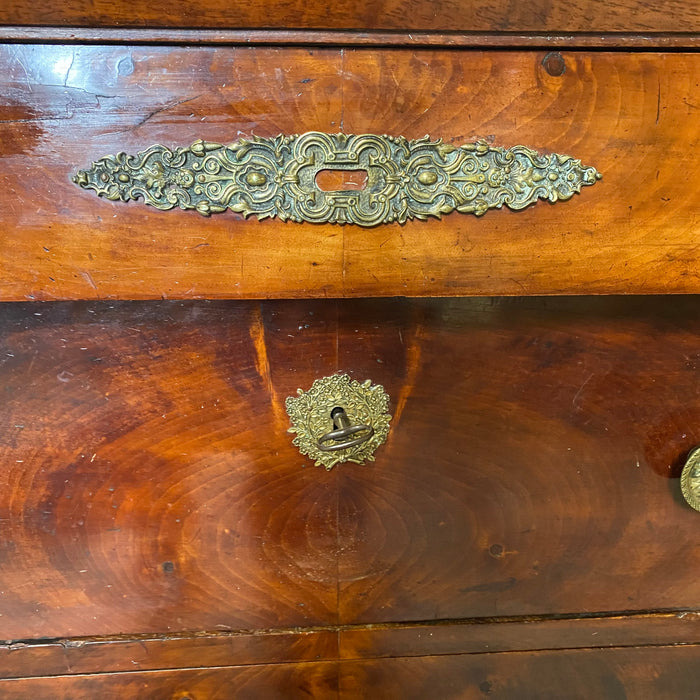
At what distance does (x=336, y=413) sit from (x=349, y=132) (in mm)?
Answer: 267

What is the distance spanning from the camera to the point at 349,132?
1.42 feet

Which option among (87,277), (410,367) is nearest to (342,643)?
(410,367)

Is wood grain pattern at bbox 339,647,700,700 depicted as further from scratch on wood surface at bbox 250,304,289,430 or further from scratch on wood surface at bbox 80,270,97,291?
scratch on wood surface at bbox 80,270,97,291

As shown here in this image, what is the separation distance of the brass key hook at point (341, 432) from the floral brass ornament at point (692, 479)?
36 cm

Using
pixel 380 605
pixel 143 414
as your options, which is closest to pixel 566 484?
pixel 380 605

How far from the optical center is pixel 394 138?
1.42 ft

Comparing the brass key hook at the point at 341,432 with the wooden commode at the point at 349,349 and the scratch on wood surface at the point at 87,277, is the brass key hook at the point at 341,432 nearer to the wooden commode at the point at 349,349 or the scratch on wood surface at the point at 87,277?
the wooden commode at the point at 349,349

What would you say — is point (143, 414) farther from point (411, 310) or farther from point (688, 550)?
point (688, 550)

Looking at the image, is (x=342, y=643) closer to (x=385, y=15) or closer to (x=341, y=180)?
(x=341, y=180)

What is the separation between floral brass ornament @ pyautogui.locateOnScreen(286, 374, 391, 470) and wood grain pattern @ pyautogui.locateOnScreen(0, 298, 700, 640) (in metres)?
0.01

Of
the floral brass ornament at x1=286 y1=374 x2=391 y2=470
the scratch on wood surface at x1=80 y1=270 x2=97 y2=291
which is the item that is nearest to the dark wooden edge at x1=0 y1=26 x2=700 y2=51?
the scratch on wood surface at x1=80 y1=270 x2=97 y2=291

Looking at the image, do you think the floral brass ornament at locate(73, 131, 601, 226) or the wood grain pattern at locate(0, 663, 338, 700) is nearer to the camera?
the floral brass ornament at locate(73, 131, 601, 226)

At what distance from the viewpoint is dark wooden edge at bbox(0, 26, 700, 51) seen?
0.41 metres

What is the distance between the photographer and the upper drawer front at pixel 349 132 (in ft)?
1.38
